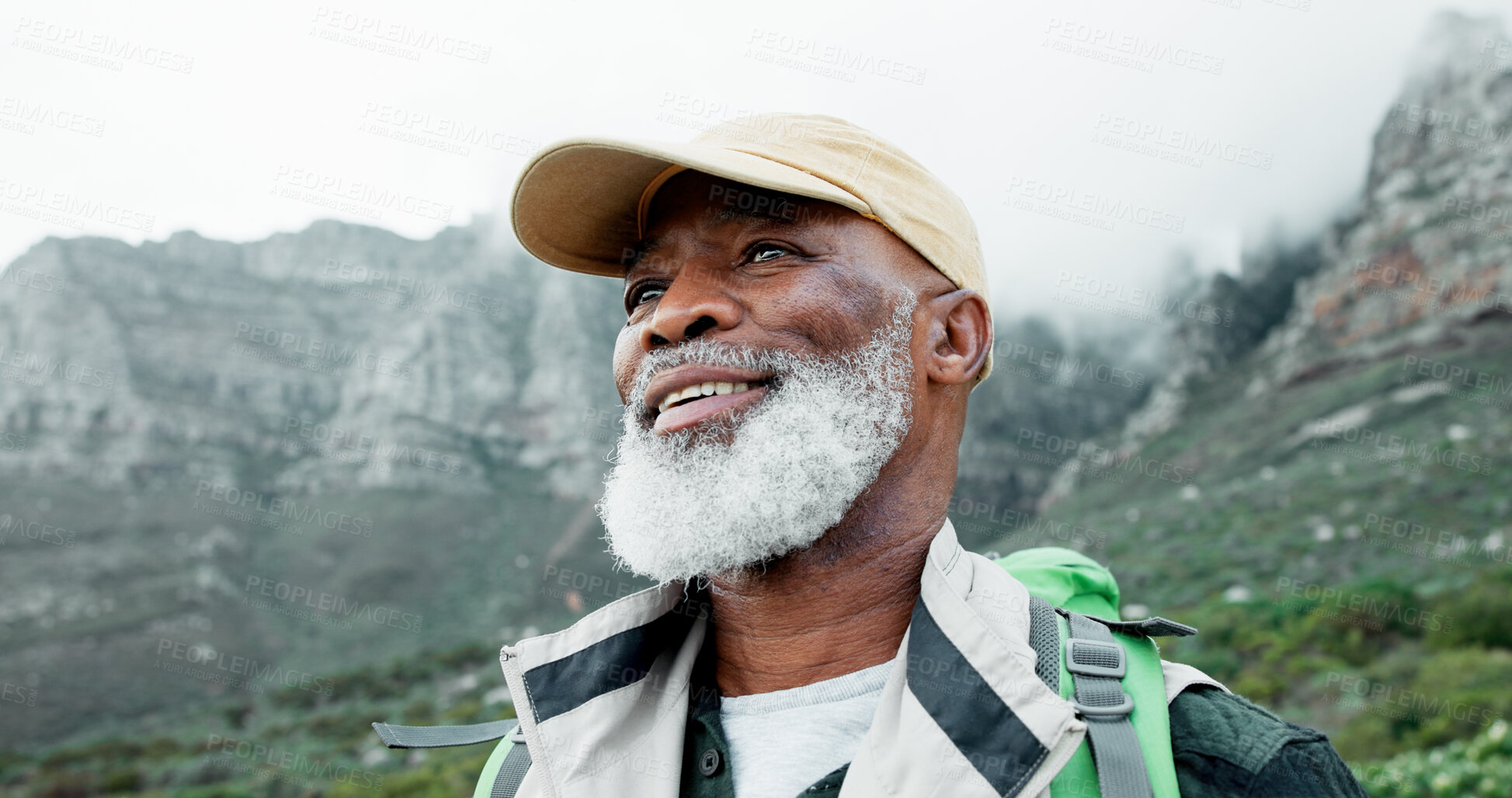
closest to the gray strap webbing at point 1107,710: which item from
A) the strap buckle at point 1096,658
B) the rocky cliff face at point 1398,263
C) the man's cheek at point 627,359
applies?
the strap buckle at point 1096,658

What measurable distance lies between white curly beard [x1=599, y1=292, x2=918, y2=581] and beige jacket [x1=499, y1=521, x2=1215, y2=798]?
0.80 ft

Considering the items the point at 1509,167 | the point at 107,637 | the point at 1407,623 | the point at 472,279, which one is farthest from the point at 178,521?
the point at 1509,167

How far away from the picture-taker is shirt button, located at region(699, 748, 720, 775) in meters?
2.01


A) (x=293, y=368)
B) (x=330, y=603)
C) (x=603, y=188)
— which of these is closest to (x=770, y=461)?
(x=603, y=188)

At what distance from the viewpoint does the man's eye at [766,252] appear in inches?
86.5

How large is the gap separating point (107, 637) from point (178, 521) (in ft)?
40.2

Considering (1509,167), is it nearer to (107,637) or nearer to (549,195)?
(549,195)

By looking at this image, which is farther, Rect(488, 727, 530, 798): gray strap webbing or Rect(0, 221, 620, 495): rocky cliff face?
Rect(0, 221, 620, 495): rocky cliff face

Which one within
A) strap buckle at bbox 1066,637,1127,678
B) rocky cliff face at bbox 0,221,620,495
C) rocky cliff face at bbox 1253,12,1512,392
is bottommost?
strap buckle at bbox 1066,637,1127,678

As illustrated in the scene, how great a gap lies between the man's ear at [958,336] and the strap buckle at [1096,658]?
776 millimetres

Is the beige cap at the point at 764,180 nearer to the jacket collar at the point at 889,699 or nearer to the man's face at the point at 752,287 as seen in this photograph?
the man's face at the point at 752,287

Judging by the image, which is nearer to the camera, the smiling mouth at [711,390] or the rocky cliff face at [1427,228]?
the smiling mouth at [711,390]

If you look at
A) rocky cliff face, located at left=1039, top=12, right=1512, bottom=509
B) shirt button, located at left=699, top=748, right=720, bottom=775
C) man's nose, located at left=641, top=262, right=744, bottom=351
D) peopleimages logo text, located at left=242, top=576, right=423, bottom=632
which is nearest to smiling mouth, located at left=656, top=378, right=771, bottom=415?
man's nose, located at left=641, top=262, right=744, bottom=351

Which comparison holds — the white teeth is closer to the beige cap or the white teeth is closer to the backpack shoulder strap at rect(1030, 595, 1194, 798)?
the beige cap
